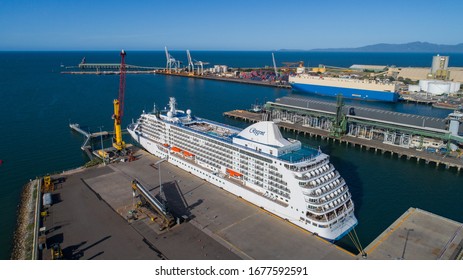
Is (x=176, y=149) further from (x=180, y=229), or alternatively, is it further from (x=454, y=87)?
(x=454, y=87)

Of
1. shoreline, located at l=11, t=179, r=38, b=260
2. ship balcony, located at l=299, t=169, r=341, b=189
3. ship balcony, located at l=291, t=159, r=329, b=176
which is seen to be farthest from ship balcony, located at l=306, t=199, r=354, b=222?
shoreline, located at l=11, t=179, r=38, b=260

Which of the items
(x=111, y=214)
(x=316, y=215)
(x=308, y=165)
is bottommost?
(x=111, y=214)

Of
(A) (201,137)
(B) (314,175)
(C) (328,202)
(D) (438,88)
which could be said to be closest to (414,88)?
(D) (438,88)

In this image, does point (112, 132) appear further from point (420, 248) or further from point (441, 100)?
point (441, 100)

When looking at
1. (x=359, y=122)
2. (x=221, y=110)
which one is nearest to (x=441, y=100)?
(x=359, y=122)

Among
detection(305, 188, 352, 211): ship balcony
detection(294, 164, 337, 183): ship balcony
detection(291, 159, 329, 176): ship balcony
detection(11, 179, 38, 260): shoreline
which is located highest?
detection(291, 159, 329, 176): ship balcony

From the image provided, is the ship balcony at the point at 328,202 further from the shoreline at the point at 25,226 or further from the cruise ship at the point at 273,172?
the shoreline at the point at 25,226

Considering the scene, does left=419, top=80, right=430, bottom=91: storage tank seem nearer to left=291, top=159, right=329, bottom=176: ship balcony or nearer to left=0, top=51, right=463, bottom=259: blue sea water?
left=0, top=51, right=463, bottom=259: blue sea water

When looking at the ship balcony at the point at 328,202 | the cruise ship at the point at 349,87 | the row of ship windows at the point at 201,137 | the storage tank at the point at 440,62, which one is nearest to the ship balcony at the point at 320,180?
the ship balcony at the point at 328,202
